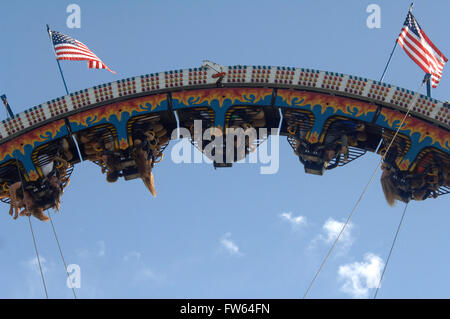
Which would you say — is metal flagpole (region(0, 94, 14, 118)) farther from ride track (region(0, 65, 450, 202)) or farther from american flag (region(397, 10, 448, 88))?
american flag (region(397, 10, 448, 88))

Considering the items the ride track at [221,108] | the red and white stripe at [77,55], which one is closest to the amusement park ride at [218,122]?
the ride track at [221,108]

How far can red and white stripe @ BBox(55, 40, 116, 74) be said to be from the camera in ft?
112

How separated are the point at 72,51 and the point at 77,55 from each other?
277mm

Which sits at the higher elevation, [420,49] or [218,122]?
[420,49]

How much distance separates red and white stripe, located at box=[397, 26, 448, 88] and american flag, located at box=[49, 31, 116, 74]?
11.1m

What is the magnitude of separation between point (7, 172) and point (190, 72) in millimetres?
7629

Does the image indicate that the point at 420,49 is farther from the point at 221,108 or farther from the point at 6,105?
the point at 6,105

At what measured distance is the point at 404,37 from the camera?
33125 mm

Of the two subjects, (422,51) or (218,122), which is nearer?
(218,122)

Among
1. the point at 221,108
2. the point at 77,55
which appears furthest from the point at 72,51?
the point at 221,108

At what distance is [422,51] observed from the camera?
3303cm

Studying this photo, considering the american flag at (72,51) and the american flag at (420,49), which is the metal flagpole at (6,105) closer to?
the american flag at (72,51)

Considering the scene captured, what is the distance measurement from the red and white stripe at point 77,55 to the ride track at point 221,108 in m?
1.98
